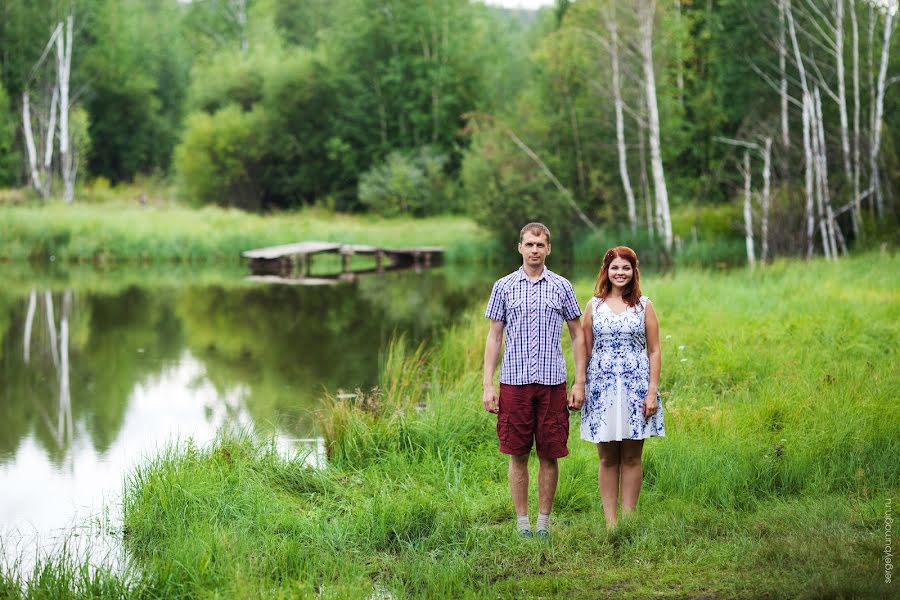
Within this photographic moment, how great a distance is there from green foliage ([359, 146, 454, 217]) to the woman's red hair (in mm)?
33825

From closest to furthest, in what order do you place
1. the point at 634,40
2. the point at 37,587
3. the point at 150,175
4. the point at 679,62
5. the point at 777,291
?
the point at 37,587, the point at 777,291, the point at 634,40, the point at 679,62, the point at 150,175

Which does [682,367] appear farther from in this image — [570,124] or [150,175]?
[150,175]

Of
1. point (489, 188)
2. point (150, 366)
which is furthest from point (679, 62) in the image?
point (150, 366)

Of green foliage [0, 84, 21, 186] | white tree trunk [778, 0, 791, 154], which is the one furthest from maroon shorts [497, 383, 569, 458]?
green foliage [0, 84, 21, 186]

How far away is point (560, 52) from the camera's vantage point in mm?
27719

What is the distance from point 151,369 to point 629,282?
29.0 feet

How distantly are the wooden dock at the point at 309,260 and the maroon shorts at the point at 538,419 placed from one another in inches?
777

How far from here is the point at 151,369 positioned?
12.6 m

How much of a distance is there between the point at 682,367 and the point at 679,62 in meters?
20.1

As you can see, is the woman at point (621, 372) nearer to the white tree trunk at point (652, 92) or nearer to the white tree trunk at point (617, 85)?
the white tree trunk at point (652, 92)

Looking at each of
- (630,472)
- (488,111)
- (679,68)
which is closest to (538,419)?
(630,472)

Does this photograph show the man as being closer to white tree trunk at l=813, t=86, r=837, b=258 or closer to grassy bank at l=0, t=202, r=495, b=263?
white tree trunk at l=813, t=86, r=837, b=258

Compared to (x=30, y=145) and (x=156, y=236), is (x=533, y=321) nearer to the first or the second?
(x=156, y=236)

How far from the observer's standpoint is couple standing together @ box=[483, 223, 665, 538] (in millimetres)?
4941
